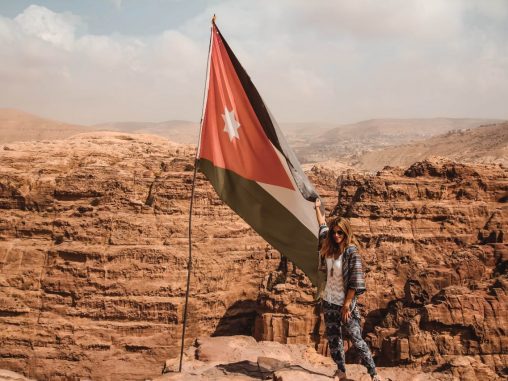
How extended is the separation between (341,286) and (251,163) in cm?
264

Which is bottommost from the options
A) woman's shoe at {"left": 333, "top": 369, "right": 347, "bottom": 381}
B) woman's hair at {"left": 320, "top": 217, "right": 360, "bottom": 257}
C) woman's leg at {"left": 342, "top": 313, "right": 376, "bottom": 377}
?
woman's shoe at {"left": 333, "top": 369, "right": 347, "bottom": 381}

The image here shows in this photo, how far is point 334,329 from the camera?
22.7 ft

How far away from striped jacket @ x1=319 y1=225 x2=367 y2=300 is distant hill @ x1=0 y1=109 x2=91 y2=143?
10320 centimetres

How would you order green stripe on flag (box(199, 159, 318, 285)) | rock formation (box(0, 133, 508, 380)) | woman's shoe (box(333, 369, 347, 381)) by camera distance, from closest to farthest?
1. woman's shoe (box(333, 369, 347, 381))
2. green stripe on flag (box(199, 159, 318, 285))
3. rock formation (box(0, 133, 508, 380))

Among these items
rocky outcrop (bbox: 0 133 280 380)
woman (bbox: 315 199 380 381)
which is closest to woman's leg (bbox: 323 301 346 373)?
woman (bbox: 315 199 380 381)

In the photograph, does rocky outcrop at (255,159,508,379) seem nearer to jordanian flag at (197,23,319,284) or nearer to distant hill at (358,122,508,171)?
jordanian flag at (197,23,319,284)

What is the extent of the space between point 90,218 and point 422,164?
1392 centimetres

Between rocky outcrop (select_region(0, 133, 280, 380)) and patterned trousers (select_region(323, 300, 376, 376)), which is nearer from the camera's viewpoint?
patterned trousers (select_region(323, 300, 376, 376))

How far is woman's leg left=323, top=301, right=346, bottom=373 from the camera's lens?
681cm

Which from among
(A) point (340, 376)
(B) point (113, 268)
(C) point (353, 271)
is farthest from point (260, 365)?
(B) point (113, 268)

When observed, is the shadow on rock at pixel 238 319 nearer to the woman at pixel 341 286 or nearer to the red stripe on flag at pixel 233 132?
the red stripe on flag at pixel 233 132

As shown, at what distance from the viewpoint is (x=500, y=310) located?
47.8 feet

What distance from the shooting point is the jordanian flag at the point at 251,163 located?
312 inches

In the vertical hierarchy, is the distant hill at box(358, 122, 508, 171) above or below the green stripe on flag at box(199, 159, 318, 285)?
above
